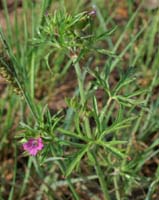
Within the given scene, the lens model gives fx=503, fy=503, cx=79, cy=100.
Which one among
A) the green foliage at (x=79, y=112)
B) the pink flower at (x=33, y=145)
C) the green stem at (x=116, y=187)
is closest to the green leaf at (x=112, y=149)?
the green foliage at (x=79, y=112)

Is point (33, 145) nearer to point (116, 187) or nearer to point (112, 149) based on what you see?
point (112, 149)

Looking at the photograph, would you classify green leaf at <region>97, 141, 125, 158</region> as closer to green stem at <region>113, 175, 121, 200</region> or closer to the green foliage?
the green foliage

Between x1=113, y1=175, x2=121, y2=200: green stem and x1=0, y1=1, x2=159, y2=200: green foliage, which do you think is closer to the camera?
x1=0, y1=1, x2=159, y2=200: green foliage

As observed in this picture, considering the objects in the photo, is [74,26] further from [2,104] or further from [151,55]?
[151,55]

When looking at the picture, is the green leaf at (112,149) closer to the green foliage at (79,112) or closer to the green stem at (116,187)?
the green foliage at (79,112)

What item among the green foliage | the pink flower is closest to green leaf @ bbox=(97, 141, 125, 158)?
the green foliage

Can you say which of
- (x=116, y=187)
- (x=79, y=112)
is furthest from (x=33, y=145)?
(x=116, y=187)

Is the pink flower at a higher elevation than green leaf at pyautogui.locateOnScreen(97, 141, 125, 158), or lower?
higher

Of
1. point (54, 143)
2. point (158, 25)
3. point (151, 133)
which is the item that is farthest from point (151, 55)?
point (54, 143)
